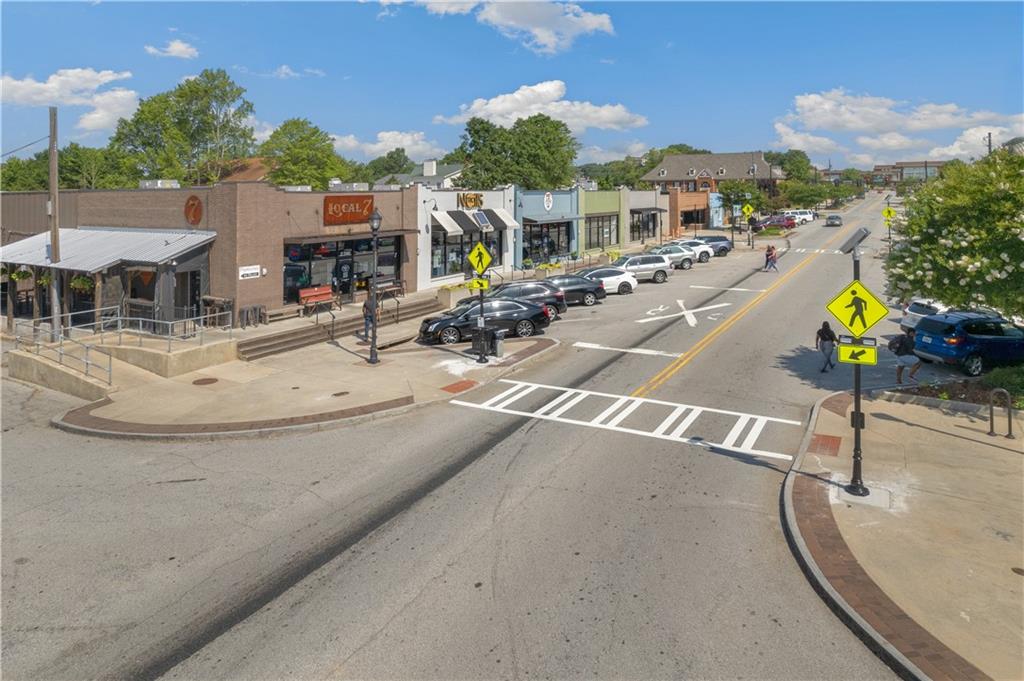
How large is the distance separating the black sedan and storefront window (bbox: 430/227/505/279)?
35.8 ft

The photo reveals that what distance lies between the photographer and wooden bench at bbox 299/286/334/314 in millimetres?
27953

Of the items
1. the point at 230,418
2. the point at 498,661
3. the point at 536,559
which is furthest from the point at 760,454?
the point at 230,418

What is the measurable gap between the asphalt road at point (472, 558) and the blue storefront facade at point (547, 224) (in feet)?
90.2

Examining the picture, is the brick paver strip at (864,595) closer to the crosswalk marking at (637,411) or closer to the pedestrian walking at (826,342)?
the crosswalk marking at (637,411)

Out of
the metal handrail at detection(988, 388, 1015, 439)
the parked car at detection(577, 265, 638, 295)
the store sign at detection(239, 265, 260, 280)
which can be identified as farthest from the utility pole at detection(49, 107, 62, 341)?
the metal handrail at detection(988, 388, 1015, 439)

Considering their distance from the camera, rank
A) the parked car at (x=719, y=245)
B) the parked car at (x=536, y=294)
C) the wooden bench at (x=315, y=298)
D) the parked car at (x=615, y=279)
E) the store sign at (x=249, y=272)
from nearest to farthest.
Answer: the store sign at (x=249, y=272), the wooden bench at (x=315, y=298), the parked car at (x=536, y=294), the parked car at (x=615, y=279), the parked car at (x=719, y=245)

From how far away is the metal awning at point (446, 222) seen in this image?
35375 millimetres

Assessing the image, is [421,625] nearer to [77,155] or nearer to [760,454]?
[760,454]

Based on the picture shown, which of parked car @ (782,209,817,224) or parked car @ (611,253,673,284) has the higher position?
parked car @ (782,209,817,224)

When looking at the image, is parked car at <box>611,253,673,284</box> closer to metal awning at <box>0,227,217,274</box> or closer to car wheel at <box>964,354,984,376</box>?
car wheel at <box>964,354,984,376</box>

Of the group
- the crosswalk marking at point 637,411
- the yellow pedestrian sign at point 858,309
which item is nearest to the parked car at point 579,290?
the crosswalk marking at point 637,411

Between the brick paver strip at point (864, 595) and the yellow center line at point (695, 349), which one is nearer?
the brick paver strip at point (864, 595)

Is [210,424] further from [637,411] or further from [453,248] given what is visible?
[453,248]

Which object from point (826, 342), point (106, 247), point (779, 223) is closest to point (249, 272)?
point (106, 247)
